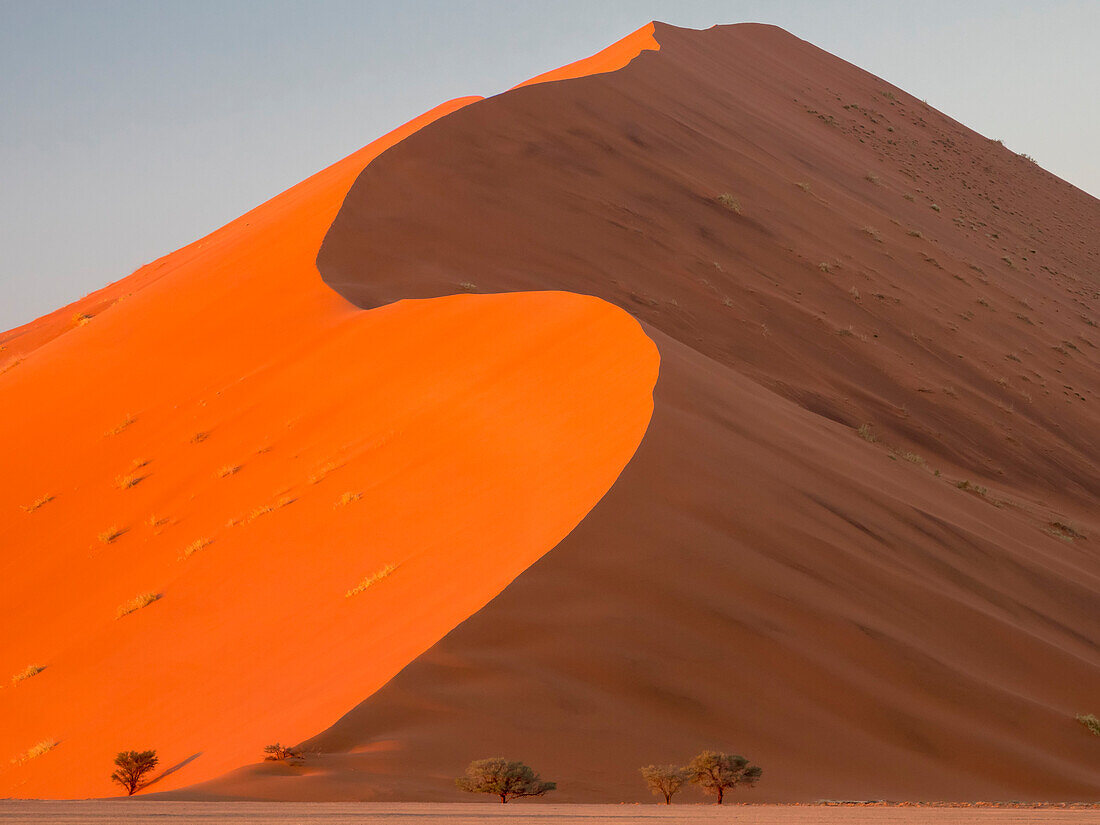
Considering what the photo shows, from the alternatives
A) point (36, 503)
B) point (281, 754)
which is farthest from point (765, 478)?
point (36, 503)

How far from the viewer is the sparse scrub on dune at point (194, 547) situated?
10.9 metres

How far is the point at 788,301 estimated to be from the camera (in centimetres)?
1973

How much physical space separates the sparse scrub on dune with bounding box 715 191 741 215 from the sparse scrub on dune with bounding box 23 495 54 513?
13842mm

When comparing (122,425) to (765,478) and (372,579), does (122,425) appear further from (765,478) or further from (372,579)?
(765,478)

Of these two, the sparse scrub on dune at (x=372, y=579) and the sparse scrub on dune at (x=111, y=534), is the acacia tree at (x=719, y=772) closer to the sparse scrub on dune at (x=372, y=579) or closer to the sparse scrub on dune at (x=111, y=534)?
the sparse scrub on dune at (x=372, y=579)

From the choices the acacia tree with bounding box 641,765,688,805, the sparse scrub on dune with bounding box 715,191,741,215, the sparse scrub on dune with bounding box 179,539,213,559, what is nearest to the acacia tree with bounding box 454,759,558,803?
the acacia tree with bounding box 641,765,688,805

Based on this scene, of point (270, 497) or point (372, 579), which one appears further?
point (270, 497)

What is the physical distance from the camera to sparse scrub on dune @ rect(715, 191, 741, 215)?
74.2 feet

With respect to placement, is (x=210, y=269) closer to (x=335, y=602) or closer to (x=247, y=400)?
(x=247, y=400)

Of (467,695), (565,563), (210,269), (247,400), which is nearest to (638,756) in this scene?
(467,695)

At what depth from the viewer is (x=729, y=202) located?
22766 millimetres

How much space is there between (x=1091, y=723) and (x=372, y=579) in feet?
16.5

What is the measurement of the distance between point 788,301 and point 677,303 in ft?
9.88

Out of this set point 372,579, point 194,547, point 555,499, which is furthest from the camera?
point 194,547
